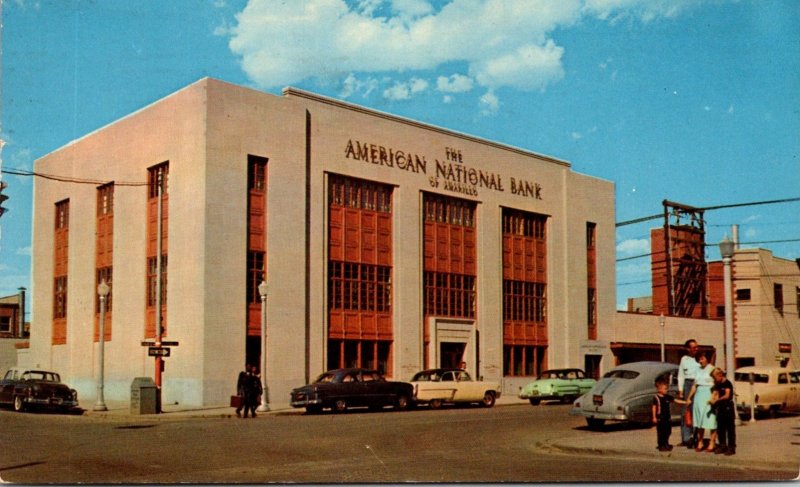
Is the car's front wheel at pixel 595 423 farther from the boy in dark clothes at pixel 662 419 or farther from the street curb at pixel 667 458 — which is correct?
the boy in dark clothes at pixel 662 419

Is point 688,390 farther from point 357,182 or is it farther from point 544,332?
point 544,332

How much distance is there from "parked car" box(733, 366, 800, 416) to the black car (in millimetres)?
11731

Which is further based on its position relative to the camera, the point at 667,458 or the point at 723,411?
the point at 667,458

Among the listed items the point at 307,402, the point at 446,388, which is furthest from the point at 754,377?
the point at 307,402

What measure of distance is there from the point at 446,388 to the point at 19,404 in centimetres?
1523

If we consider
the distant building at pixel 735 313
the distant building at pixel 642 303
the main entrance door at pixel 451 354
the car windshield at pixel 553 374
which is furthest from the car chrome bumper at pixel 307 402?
the distant building at pixel 642 303

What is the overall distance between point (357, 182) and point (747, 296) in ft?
104

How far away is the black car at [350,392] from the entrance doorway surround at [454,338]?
10.7 m

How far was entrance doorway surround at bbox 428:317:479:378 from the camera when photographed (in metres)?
44.6

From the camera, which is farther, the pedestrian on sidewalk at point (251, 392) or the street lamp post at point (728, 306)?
the pedestrian on sidewalk at point (251, 392)

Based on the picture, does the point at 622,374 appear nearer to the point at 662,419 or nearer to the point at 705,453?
the point at 662,419

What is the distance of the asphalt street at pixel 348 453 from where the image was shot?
14648 mm

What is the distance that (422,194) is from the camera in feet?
148

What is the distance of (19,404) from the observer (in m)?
31.1
